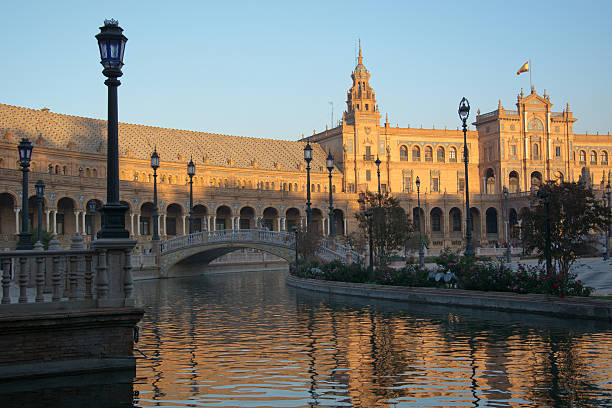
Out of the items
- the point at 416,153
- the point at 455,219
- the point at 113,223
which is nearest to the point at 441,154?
the point at 416,153

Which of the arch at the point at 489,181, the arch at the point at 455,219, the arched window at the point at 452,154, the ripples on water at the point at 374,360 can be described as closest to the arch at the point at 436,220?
the arch at the point at 455,219

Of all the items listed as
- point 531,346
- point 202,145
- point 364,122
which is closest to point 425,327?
point 531,346

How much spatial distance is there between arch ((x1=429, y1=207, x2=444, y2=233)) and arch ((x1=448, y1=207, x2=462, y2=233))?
5.22 feet

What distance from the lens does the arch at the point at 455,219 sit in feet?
323

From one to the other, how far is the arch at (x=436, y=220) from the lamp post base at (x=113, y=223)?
291ft

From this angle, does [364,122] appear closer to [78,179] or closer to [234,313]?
[78,179]

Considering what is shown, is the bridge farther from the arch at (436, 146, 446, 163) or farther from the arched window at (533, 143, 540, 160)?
the arched window at (533, 143, 540, 160)

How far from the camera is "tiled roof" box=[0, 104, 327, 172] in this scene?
232 ft

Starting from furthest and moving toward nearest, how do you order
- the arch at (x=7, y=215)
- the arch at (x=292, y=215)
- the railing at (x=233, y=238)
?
the arch at (x=292, y=215)
the arch at (x=7, y=215)
the railing at (x=233, y=238)

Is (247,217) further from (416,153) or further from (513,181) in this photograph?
(513,181)

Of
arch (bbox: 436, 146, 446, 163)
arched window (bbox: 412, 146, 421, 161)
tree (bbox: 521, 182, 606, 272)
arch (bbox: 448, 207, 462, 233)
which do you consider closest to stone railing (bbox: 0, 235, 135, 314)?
tree (bbox: 521, 182, 606, 272)

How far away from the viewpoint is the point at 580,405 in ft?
29.2

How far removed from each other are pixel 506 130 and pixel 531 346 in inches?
3559

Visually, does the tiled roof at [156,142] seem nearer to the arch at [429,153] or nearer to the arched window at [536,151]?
the arch at [429,153]
